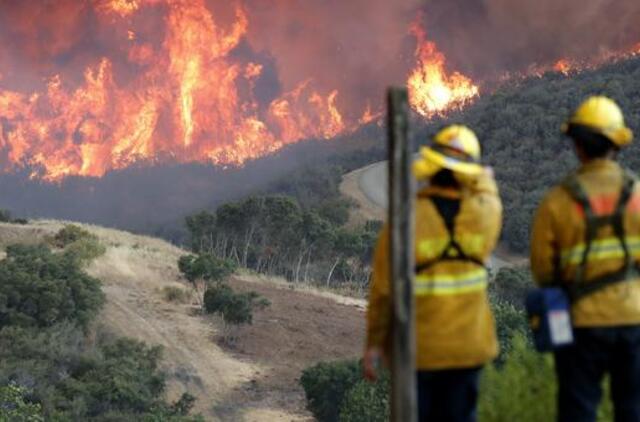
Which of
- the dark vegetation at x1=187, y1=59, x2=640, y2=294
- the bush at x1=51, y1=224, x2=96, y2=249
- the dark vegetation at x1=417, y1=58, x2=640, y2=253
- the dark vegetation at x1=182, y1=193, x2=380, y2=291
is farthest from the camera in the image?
the dark vegetation at x1=417, y1=58, x2=640, y2=253

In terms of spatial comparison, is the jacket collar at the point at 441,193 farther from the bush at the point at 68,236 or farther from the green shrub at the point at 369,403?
the bush at the point at 68,236

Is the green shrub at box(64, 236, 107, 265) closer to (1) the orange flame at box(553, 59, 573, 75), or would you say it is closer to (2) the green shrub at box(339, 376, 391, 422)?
(2) the green shrub at box(339, 376, 391, 422)

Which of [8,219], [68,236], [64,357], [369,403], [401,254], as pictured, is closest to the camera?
[401,254]

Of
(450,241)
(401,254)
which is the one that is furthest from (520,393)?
(401,254)

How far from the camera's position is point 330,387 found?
23125 millimetres

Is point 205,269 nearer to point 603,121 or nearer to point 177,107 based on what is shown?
point 603,121

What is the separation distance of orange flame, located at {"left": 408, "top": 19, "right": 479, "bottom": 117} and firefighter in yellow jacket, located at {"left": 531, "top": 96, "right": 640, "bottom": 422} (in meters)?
88.4

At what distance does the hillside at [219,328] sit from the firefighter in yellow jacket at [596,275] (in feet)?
66.5

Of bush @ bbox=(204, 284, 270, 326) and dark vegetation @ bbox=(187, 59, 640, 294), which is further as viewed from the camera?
dark vegetation @ bbox=(187, 59, 640, 294)

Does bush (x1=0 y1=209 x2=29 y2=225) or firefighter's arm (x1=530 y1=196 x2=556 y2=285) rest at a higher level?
bush (x1=0 y1=209 x2=29 y2=225)

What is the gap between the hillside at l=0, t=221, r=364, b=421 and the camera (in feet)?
85.0

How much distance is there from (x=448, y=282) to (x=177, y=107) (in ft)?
322

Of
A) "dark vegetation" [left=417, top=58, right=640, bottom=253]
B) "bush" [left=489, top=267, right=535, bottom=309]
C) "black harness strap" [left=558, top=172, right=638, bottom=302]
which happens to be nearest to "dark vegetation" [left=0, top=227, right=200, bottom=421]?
"black harness strap" [left=558, top=172, right=638, bottom=302]

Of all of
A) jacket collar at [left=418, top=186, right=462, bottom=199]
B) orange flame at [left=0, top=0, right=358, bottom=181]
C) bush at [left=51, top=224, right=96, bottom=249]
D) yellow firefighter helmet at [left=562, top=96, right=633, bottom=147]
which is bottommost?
A: jacket collar at [left=418, top=186, right=462, bottom=199]
